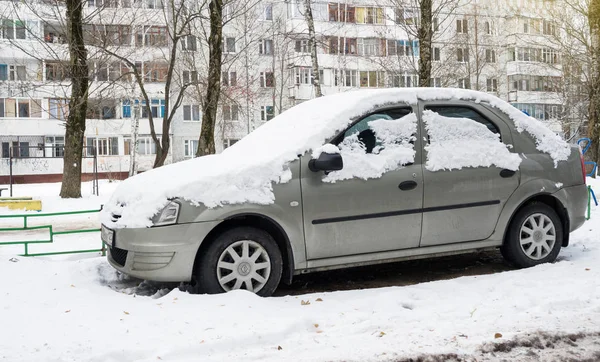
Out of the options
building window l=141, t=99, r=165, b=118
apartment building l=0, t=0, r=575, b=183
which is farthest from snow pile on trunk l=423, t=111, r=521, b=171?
building window l=141, t=99, r=165, b=118

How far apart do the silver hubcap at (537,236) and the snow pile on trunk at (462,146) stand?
62cm

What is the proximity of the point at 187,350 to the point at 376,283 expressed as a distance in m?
2.62

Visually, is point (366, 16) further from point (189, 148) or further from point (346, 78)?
point (189, 148)

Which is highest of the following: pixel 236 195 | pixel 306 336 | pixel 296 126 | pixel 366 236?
pixel 296 126

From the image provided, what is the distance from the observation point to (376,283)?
6152 mm

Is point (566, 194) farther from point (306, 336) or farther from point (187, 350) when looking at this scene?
point (187, 350)

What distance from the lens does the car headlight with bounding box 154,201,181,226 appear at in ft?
16.8

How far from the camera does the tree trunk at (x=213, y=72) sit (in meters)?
18.7

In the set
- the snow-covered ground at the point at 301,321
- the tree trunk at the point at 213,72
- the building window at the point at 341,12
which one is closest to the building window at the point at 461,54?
the building window at the point at 341,12

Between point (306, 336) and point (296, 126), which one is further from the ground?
point (296, 126)

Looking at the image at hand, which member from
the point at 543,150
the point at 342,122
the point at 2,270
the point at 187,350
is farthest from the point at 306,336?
the point at 543,150

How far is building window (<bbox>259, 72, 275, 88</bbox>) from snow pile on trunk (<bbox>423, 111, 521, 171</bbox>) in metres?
41.7

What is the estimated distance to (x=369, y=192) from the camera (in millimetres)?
5715

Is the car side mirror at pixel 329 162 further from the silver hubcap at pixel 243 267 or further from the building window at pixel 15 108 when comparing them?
the building window at pixel 15 108
